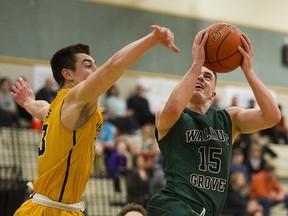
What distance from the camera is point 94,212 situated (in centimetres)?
1300

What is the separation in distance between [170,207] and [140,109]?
12.1 meters

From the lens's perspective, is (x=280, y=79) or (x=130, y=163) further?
(x=280, y=79)

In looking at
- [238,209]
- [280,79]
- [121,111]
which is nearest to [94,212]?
[238,209]

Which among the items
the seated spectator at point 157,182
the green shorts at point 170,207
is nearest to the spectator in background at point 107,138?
the seated spectator at point 157,182

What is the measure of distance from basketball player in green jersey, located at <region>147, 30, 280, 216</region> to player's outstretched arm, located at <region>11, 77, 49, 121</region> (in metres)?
1.45

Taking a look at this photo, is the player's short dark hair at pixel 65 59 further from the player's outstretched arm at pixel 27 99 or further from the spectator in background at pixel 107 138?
the spectator in background at pixel 107 138

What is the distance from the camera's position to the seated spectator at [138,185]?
12695mm

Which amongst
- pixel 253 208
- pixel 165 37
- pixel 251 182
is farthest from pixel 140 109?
pixel 165 37

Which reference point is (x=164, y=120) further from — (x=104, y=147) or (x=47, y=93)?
(x=47, y=93)

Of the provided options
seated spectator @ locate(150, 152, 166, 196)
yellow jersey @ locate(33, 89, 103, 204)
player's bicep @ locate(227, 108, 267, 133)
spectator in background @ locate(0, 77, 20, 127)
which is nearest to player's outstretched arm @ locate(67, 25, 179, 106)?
yellow jersey @ locate(33, 89, 103, 204)

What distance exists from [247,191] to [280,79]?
7671 millimetres

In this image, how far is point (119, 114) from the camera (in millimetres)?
16734

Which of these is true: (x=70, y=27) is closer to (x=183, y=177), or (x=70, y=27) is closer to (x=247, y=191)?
(x=247, y=191)

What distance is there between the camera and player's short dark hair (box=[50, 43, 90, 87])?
5.78 metres
